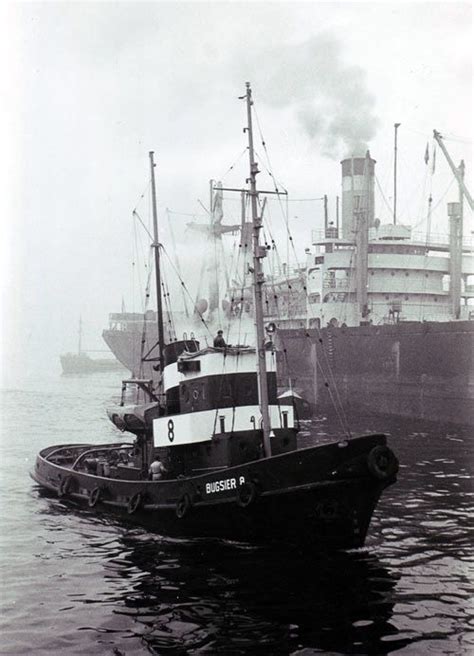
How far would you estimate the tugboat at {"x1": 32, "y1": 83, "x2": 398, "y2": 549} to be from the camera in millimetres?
13383

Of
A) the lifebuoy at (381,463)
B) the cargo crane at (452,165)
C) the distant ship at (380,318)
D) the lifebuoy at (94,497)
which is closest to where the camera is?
the lifebuoy at (381,463)

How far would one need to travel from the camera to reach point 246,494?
1380 centimetres

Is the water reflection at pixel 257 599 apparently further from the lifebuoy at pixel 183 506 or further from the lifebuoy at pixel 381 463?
the lifebuoy at pixel 381 463

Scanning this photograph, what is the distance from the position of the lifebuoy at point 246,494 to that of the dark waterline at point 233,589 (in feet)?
3.90

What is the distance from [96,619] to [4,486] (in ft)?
47.2

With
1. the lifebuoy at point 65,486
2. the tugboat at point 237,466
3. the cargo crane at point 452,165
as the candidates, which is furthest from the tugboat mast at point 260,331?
the cargo crane at point 452,165

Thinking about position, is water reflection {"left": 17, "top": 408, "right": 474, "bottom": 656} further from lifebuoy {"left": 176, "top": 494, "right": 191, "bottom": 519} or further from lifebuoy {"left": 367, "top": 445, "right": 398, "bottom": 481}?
lifebuoy {"left": 367, "top": 445, "right": 398, "bottom": 481}

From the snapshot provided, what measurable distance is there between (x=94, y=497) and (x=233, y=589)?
7.58 metres

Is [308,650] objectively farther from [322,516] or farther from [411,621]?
[322,516]

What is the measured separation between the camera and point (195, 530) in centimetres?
1518

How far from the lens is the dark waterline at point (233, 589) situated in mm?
10219

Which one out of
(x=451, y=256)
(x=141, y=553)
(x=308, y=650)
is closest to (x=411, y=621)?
(x=308, y=650)

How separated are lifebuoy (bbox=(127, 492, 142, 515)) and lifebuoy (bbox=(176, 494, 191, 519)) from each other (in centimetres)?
157

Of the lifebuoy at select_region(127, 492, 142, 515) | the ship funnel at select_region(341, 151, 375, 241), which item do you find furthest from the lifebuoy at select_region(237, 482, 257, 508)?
the ship funnel at select_region(341, 151, 375, 241)
